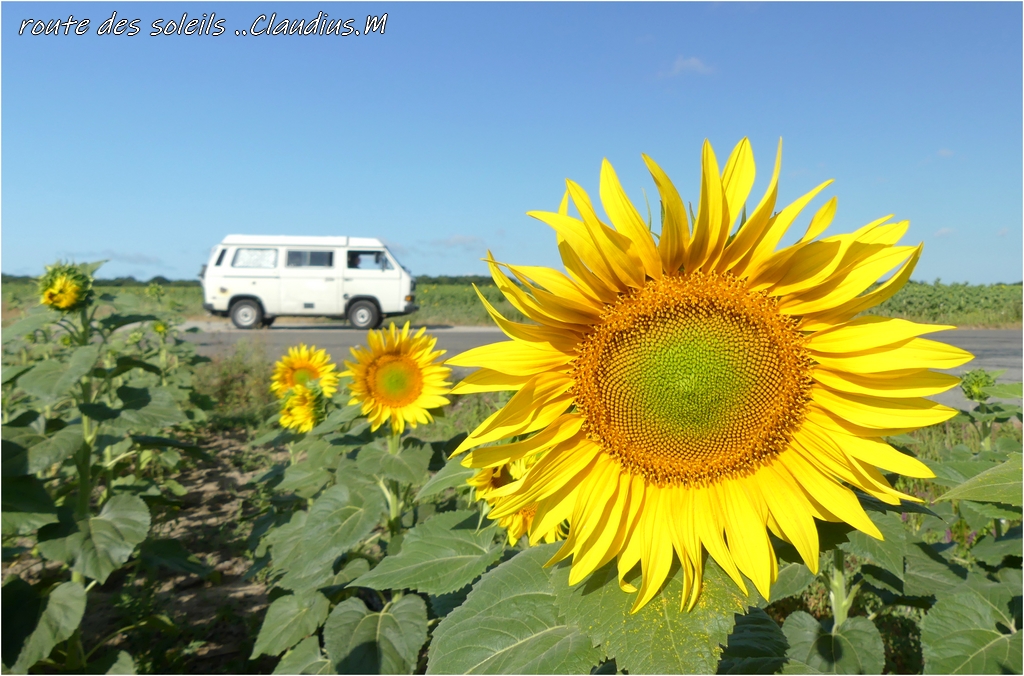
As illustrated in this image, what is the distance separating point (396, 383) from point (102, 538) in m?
1.31

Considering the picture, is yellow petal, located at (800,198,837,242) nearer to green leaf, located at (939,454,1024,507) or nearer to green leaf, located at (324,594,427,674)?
green leaf, located at (939,454,1024,507)

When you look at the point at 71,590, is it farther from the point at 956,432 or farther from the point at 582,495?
the point at 956,432

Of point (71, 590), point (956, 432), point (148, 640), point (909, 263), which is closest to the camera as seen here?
point (909, 263)

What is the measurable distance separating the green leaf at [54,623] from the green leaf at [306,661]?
0.78 m

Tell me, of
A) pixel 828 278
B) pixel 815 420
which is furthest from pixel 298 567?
pixel 828 278

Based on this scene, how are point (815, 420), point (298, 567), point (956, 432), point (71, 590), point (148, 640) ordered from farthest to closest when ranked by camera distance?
point (956, 432) < point (148, 640) < point (71, 590) < point (298, 567) < point (815, 420)

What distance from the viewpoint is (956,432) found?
4.77 metres

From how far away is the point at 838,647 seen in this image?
189 cm

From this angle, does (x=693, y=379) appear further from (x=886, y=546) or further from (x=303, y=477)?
(x=303, y=477)

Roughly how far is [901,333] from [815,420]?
8.1 inches

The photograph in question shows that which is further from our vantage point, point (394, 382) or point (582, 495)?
point (394, 382)

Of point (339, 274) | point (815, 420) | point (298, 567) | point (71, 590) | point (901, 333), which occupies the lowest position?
point (71, 590)

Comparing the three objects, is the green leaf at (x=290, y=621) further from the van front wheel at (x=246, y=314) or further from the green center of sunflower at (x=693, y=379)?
the van front wheel at (x=246, y=314)

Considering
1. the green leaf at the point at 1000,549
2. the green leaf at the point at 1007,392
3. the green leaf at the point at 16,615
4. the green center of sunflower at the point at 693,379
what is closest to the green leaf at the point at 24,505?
the green leaf at the point at 16,615
